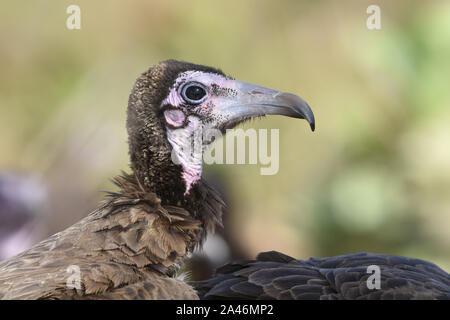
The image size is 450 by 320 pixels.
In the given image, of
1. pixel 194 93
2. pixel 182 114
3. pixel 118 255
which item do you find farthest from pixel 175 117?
pixel 118 255

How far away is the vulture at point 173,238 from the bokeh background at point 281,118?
8.65 ft

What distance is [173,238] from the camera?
2809mm

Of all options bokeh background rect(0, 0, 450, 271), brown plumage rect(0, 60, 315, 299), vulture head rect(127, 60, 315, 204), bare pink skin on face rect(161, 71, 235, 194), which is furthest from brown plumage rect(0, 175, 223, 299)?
bokeh background rect(0, 0, 450, 271)

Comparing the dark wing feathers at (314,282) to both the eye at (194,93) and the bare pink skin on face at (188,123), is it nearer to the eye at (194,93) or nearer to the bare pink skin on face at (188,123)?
the bare pink skin on face at (188,123)

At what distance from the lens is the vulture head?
299cm

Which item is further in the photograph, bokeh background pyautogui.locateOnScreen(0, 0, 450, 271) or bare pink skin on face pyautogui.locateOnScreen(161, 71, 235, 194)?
bokeh background pyautogui.locateOnScreen(0, 0, 450, 271)

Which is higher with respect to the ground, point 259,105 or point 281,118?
point 281,118

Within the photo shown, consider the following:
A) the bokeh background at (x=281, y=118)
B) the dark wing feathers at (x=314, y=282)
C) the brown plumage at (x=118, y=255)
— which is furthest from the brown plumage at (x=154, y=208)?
the bokeh background at (x=281, y=118)

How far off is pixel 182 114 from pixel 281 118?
152 inches

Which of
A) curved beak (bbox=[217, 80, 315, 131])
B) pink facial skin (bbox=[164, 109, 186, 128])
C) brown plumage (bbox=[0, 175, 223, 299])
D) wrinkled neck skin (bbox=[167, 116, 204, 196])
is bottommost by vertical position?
brown plumage (bbox=[0, 175, 223, 299])

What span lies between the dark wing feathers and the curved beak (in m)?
0.70

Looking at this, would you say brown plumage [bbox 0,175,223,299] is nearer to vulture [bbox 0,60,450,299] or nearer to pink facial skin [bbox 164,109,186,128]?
vulture [bbox 0,60,450,299]

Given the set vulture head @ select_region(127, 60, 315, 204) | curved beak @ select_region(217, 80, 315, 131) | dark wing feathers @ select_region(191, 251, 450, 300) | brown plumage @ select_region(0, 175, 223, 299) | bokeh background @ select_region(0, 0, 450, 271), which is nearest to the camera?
brown plumage @ select_region(0, 175, 223, 299)

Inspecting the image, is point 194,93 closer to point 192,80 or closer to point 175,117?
point 192,80
